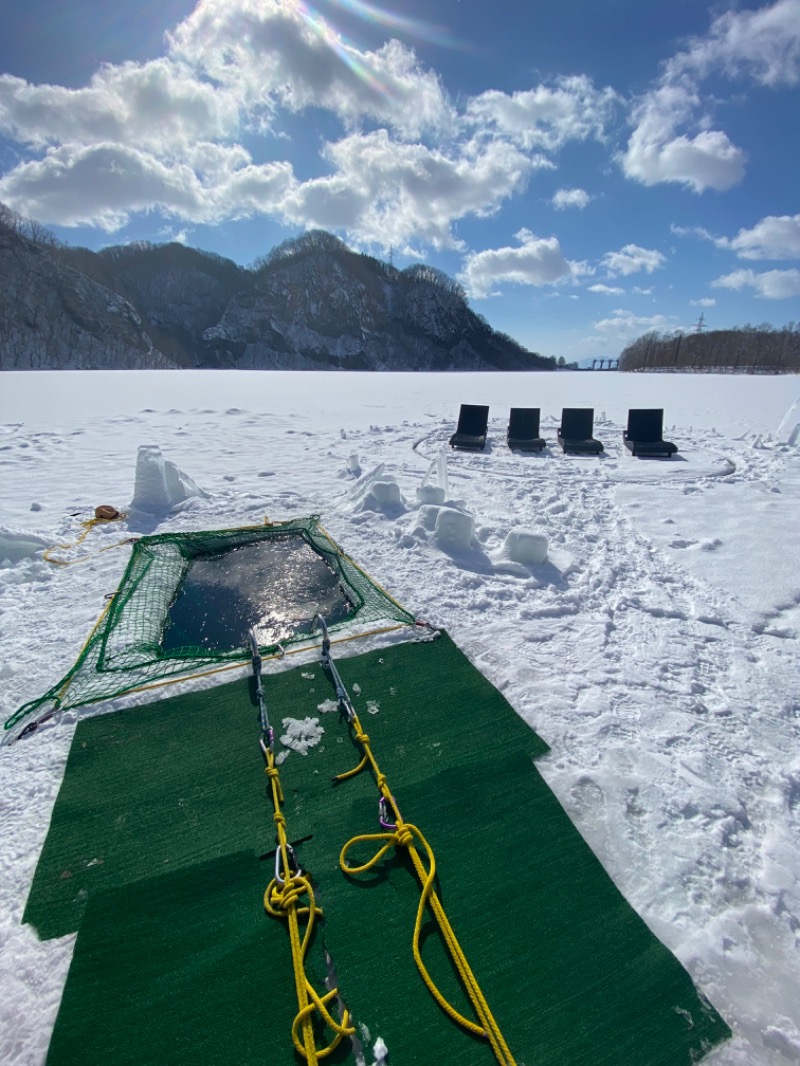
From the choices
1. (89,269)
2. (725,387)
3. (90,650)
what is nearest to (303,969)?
(90,650)

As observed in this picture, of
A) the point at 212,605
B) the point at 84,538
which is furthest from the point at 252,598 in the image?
the point at 84,538

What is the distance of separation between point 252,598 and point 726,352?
164ft

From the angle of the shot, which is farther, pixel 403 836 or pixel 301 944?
pixel 403 836

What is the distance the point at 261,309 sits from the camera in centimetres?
6488

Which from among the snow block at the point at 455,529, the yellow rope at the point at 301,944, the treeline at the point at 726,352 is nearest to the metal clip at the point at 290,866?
the yellow rope at the point at 301,944

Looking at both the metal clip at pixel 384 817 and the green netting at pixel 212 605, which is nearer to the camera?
the metal clip at pixel 384 817

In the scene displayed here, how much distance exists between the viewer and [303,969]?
1.47 metres

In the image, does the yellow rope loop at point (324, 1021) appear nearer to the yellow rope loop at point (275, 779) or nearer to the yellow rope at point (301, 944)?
the yellow rope at point (301, 944)

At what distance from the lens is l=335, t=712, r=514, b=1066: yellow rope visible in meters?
1.37

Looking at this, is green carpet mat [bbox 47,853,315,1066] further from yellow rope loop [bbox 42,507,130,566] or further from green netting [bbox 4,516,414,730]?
yellow rope loop [bbox 42,507,130,566]

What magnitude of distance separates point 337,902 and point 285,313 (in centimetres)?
7307

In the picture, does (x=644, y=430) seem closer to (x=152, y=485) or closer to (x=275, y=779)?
(x=152, y=485)

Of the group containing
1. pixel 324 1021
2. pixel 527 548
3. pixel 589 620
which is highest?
pixel 527 548

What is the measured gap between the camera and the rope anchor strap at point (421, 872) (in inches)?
54.2
